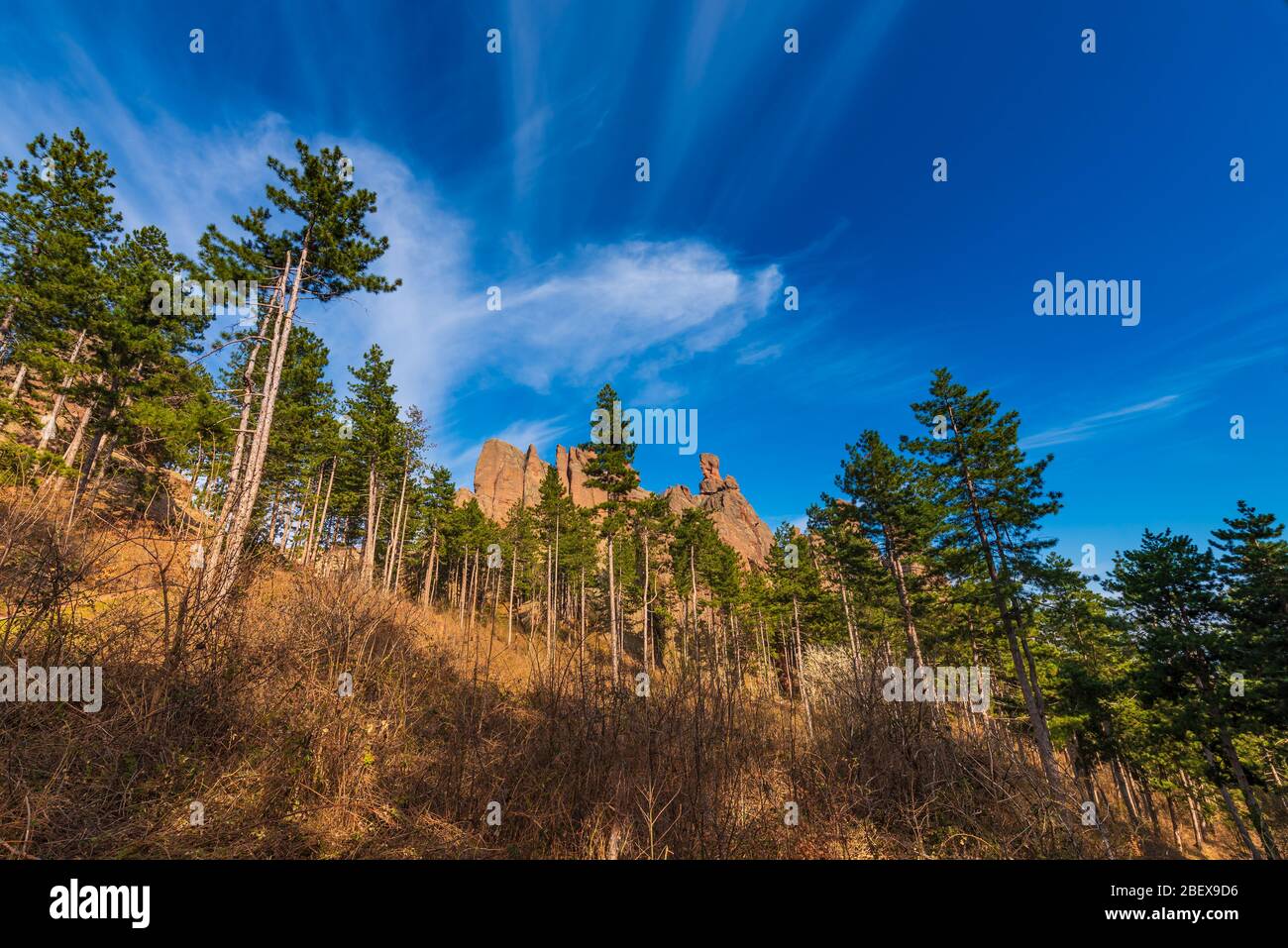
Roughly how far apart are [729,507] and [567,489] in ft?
112

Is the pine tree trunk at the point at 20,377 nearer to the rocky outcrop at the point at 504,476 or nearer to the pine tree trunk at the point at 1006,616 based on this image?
the pine tree trunk at the point at 1006,616

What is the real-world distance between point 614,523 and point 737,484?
7604cm

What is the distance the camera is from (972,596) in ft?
62.4

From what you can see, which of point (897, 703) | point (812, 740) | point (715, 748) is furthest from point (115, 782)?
point (897, 703)

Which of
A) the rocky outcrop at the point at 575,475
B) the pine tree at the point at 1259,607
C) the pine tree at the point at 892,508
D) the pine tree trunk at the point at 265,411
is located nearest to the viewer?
the pine tree trunk at the point at 265,411

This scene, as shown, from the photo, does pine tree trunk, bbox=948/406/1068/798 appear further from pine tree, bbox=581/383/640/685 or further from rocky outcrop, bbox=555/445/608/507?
rocky outcrop, bbox=555/445/608/507

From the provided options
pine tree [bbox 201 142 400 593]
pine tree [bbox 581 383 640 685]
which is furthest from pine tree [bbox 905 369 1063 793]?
pine tree [bbox 201 142 400 593]

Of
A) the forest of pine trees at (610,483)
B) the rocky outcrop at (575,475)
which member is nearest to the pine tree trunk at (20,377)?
the forest of pine trees at (610,483)

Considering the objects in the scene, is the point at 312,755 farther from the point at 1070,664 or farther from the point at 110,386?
the point at 1070,664

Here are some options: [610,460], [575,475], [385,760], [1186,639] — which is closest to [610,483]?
[610,460]

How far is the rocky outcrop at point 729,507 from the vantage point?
82.9 metres

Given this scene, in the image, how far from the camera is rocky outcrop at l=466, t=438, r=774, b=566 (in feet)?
259
